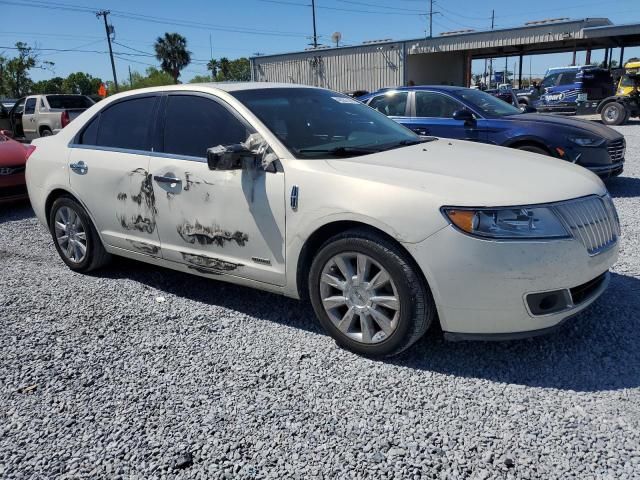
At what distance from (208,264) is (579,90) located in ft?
72.1

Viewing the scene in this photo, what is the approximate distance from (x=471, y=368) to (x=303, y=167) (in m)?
1.52

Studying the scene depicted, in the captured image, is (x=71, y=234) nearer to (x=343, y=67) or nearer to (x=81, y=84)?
(x=343, y=67)

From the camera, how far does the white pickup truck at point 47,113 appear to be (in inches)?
656

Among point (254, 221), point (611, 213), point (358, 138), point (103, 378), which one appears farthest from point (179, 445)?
point (611, 213)

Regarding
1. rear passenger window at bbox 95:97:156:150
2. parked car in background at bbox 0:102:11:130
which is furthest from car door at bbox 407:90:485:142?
parked car in background at bbox 0:102:11:130

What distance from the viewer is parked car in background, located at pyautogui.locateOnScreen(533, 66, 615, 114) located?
70.9 feet

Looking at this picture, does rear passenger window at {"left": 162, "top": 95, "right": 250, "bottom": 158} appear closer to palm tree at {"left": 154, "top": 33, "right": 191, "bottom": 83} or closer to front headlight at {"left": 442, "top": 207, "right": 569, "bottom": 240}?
front headlight at {"left": 442, "top": 207, "right": 569, "bottom": 240}

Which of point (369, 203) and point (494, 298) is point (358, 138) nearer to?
point (369, 203)

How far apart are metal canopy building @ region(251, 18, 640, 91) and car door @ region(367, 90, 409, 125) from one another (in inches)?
781

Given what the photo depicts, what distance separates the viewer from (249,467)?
2.34 meters

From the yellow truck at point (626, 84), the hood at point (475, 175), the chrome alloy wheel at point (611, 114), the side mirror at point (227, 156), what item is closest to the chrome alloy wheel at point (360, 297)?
the hood at point (475, 175)

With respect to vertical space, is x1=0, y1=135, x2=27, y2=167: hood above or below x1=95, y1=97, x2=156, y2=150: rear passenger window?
below

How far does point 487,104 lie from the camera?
8.22m

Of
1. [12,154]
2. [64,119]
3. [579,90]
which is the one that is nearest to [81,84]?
[64,119]
